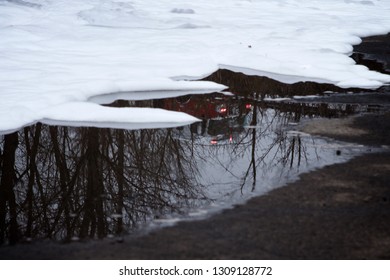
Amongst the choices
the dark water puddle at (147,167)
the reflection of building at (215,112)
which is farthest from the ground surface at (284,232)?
the reflection of building at (215,112)

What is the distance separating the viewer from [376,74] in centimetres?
748

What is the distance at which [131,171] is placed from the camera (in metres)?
3.68

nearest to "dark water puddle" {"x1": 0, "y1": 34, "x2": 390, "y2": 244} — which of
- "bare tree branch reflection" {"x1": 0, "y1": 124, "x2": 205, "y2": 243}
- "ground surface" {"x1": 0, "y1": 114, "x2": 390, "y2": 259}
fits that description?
"bare tree branch reflection" {"x1": 0, "y1": 124, "x2": 205, "y2": 243}

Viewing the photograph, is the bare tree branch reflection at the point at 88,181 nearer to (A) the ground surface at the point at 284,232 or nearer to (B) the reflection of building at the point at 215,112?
(A) the ground surface at the point at 284,232

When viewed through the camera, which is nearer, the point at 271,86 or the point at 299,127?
the point at 299,127

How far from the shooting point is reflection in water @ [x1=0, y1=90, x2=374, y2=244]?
2.95 meters

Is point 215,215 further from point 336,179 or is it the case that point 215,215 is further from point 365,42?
point 365,42

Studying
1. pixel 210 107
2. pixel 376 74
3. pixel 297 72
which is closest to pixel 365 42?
pixel 376 74

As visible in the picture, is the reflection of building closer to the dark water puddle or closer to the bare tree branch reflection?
the dark water puddle

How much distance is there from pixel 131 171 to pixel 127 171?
42 millimetres

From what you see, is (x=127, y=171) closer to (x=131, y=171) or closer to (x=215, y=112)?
(x=131, y=171)

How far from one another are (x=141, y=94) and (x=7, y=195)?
2.58 metres

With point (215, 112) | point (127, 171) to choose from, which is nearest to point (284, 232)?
point (127, 171)

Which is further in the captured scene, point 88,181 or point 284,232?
point 88,181
